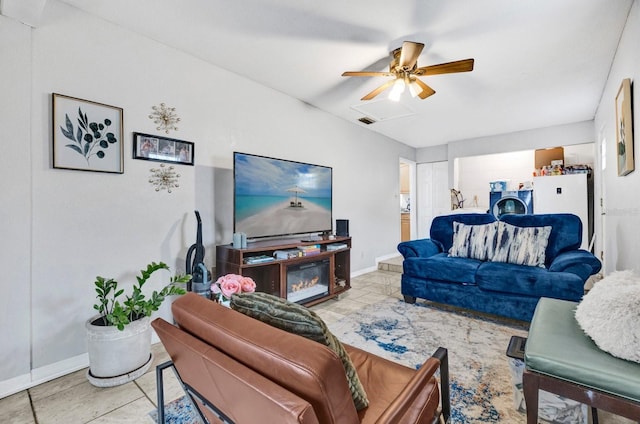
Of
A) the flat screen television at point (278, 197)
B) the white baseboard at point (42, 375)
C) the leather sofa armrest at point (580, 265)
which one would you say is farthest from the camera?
the flat screen television at point (278, 197)

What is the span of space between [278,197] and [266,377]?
249 centimetres

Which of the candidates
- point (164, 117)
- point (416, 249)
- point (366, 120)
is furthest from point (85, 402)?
point (366, 120)

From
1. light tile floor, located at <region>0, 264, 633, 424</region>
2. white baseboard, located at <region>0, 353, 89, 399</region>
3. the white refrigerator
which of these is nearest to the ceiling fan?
light tile floor, located at <region>0, 264, 633, 424</region>

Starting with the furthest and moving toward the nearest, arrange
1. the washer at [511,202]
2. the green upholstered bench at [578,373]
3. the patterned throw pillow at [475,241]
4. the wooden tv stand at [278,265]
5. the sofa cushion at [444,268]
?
the washer at [511,202] < the patterned throw pillow at [475,241] < the sofa cushion at [444,268] < the wooden tv stand at [278,265] < the green upholstered bench at [578,373]

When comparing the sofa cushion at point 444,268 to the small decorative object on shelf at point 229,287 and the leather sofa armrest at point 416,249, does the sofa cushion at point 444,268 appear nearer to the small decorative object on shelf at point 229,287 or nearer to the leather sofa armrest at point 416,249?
the leather sofa armrest at point 416,249

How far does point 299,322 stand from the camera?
0.83 meters

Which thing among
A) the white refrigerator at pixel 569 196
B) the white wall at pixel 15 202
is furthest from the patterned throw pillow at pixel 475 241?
the white wall at pixel 15 202

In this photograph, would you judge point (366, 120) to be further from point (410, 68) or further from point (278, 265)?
point (278, 265)

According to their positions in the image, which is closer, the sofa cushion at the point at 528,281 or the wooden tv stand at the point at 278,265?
the sofa cushion at the point at 528,281

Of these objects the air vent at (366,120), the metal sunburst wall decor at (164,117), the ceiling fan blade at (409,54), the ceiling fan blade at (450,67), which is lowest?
the metal sunburst wall decor at (164,117)

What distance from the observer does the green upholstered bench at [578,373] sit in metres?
1.02

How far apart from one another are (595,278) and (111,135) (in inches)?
232

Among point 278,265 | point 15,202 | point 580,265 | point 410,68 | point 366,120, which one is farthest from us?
point 366,120

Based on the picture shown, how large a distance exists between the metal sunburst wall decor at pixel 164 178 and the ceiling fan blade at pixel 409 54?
7.15 feet
